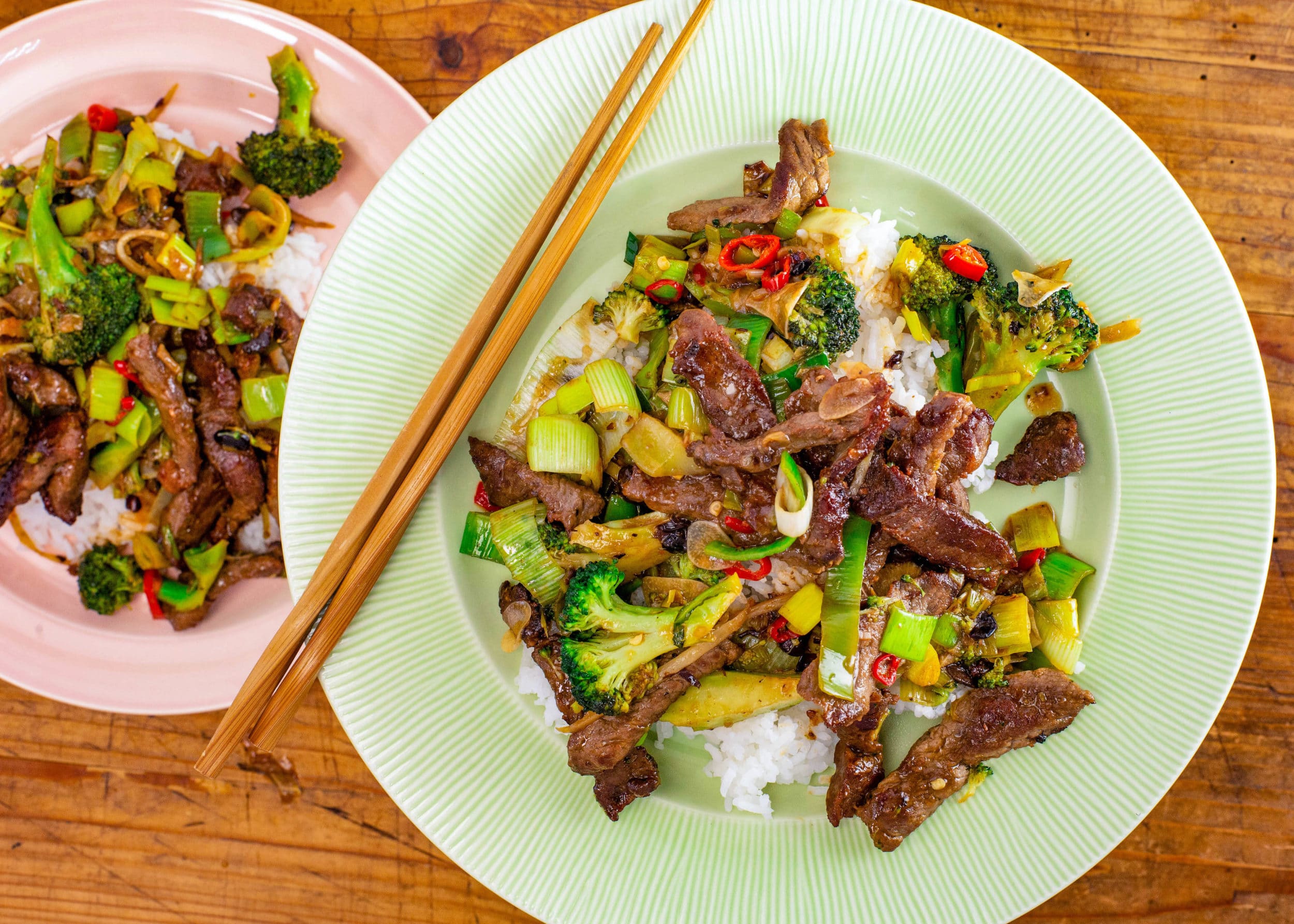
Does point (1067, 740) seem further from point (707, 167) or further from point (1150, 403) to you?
point (707, 167)

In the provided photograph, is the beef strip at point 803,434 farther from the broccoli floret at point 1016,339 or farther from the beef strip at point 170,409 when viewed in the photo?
the beef strip at point 170,409

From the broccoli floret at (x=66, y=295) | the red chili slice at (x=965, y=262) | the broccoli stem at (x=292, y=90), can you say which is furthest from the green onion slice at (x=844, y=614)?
the broccoli floret at (x=66, y=295)

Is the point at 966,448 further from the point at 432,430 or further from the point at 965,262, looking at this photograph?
the point at 432,430

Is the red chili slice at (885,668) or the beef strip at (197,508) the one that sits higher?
the red chili slice at (885,668)

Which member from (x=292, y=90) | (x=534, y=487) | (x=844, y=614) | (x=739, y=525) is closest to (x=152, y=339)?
(x=292, y=90)

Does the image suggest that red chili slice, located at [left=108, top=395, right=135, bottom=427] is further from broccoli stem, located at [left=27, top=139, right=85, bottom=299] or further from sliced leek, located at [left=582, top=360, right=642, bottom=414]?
sliced leek, located at [left=582, top=360, right=642, bottom=414]

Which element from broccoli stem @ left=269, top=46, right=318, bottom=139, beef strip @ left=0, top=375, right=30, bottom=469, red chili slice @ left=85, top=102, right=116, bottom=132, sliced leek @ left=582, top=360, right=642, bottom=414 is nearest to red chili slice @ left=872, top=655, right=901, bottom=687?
sliced leek @ left=582, top=360, right=642, bottom=414

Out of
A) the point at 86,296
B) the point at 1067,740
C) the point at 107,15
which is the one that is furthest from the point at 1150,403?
the point at 107,15
